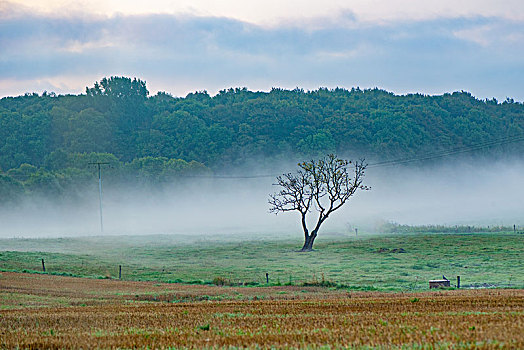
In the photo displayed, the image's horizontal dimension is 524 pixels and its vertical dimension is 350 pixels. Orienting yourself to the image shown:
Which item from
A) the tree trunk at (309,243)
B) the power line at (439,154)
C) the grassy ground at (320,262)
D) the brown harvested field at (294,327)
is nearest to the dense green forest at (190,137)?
the power line at (439,154)

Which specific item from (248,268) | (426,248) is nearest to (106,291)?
(248,268)

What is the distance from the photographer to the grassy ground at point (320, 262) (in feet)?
153

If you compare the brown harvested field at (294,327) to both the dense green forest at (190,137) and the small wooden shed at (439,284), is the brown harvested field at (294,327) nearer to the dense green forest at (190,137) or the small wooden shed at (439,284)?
the small wooden shed at (439,284)

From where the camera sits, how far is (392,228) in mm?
114250

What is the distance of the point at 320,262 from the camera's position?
62.7 metres

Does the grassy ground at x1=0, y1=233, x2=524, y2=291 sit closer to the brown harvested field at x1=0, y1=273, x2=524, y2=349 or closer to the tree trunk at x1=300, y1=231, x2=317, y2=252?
the tree trunk at x1=300, y1=231, x2=317, y2=252

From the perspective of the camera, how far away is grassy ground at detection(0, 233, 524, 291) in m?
46.8

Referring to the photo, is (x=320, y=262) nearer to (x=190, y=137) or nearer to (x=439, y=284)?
(x=439, y=284)

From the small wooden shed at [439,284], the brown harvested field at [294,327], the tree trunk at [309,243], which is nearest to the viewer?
the brown harvested field at [294,327]

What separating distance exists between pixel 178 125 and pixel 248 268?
134 meters

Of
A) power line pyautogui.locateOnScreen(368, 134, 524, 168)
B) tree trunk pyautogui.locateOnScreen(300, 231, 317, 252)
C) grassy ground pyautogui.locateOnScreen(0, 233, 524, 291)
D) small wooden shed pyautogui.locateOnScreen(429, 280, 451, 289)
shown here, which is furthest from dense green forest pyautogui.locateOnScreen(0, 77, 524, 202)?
small wooden shed pyautogui.locateOnScreen(429, 280, 451, 289)

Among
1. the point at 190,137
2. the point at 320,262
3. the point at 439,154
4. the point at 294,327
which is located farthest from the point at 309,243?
the point at 439,154

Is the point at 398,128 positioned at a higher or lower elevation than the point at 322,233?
higher

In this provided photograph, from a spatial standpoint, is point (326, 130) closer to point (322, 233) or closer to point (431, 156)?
point (431, 156)
